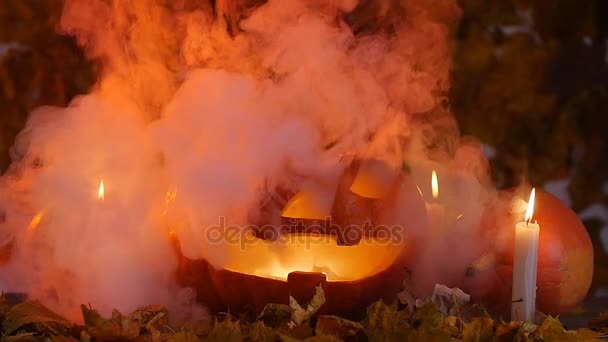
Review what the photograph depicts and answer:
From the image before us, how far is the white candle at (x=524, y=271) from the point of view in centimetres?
93

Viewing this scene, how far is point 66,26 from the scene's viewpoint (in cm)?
125

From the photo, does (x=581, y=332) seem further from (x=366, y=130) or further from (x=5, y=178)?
(x=5, y=178)

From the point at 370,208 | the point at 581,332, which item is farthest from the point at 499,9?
the point at 581,332

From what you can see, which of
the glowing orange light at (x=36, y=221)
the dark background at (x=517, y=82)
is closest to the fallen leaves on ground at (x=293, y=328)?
the glowing orange light at (x=36, y=221)

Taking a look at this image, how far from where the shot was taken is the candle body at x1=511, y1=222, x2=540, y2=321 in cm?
93

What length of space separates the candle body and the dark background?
2.85 ft

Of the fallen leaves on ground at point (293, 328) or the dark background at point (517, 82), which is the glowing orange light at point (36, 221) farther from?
the dark background at point (517, 82)

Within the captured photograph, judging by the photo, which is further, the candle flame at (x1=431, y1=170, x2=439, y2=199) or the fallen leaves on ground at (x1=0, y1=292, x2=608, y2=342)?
the candle flame at (x1=431, y1=170, x2=439, y2=199)

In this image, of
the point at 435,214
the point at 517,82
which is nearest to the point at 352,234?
the point at 435,214

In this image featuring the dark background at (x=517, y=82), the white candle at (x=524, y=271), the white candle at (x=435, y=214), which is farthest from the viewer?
the dark background at (x=517, y=82)

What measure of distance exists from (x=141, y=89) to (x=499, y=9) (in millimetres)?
1028

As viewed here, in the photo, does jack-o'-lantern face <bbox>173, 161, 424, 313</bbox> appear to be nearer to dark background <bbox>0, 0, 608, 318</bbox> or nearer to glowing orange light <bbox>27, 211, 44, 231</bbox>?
glowing orange light <bbox>27, 211, 44, 231</bbox>

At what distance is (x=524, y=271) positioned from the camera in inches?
36.7

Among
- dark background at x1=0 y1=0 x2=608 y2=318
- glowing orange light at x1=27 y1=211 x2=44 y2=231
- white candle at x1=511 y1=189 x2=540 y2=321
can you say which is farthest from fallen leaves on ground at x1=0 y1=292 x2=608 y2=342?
dark background at x1=0 y1=0 x2=608 y2=318
